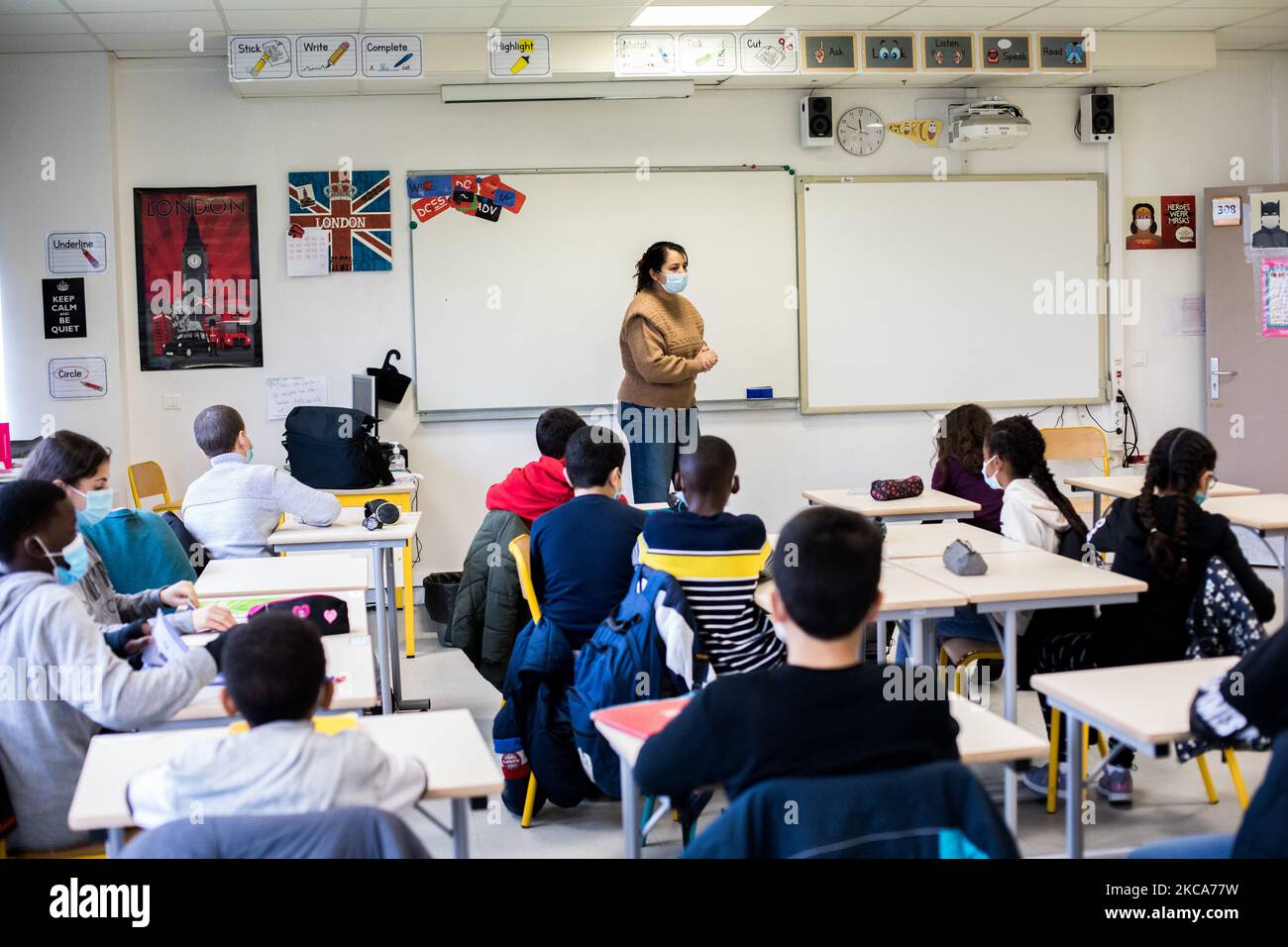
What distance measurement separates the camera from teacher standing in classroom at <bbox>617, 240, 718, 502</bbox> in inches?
230

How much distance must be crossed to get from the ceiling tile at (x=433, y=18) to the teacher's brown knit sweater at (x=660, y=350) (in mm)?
1506

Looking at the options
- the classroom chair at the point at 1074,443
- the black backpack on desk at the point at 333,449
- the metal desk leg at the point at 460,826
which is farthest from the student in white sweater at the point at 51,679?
the classroom chair at the point at 1074,443

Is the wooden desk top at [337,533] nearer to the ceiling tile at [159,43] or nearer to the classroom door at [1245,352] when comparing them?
the ceiling tile at [159,43]

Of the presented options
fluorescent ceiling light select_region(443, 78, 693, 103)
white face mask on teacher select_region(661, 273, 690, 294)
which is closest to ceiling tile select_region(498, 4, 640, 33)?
fluorescent ceiling light select_region(443, 78, 693, 103)

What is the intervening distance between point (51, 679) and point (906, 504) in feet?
11.1

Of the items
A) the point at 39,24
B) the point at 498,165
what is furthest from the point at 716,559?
the point at 39,24

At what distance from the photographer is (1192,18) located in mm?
6535

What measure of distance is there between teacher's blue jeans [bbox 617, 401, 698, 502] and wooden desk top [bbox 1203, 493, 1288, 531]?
7.75 feet

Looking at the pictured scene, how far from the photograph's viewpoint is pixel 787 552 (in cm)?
193

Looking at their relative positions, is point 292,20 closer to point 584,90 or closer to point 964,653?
point 584,90
